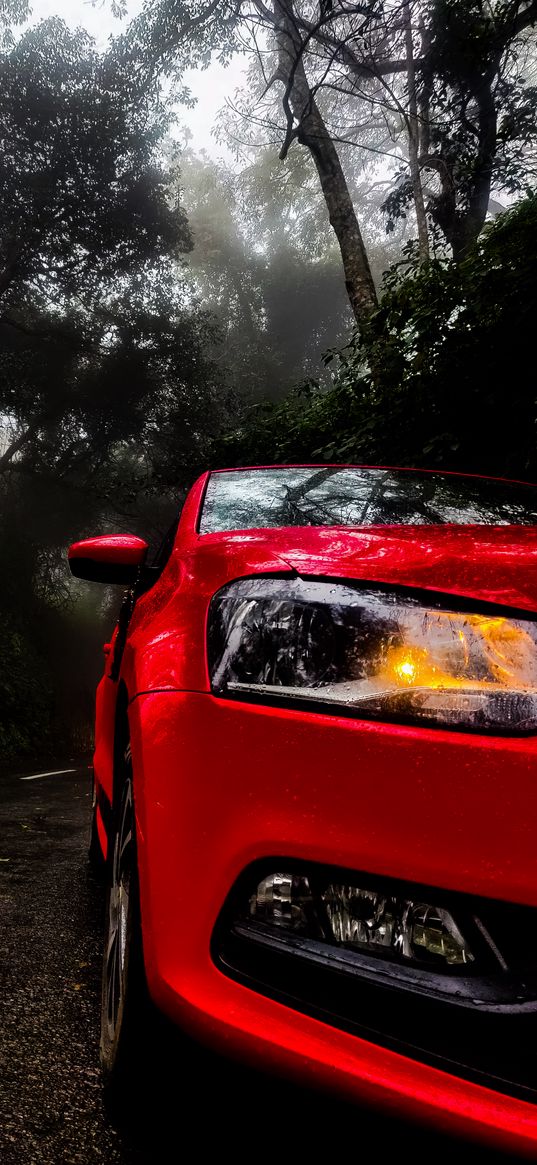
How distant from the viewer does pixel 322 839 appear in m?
1.16

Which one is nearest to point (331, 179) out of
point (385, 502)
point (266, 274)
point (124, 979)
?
point (385, 502)

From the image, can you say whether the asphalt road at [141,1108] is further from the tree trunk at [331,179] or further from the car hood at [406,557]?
the tree trunk at [331,179]

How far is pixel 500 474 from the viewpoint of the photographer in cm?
607

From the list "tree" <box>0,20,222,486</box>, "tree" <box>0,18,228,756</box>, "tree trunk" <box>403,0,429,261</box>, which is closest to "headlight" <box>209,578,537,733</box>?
"tree trunk" <box>403,0,429,261</box>

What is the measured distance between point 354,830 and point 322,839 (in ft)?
0.16

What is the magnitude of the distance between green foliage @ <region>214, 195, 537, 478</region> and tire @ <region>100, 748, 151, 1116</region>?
4.35 m

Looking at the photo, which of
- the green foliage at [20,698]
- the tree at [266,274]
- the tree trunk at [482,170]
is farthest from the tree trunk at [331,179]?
the tree at [266,274]

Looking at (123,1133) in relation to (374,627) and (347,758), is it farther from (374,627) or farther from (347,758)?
(374,627)

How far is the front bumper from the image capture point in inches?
42.7

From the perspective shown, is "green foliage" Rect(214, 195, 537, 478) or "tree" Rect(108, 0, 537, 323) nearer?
"green foliage" Rect(214, 195, 537, 478)

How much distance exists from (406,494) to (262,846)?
4.92ft

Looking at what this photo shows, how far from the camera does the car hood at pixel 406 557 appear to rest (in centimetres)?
132

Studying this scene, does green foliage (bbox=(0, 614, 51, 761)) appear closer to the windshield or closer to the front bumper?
the windshield

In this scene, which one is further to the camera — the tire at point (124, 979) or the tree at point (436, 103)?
the tree at point (436, 103)
